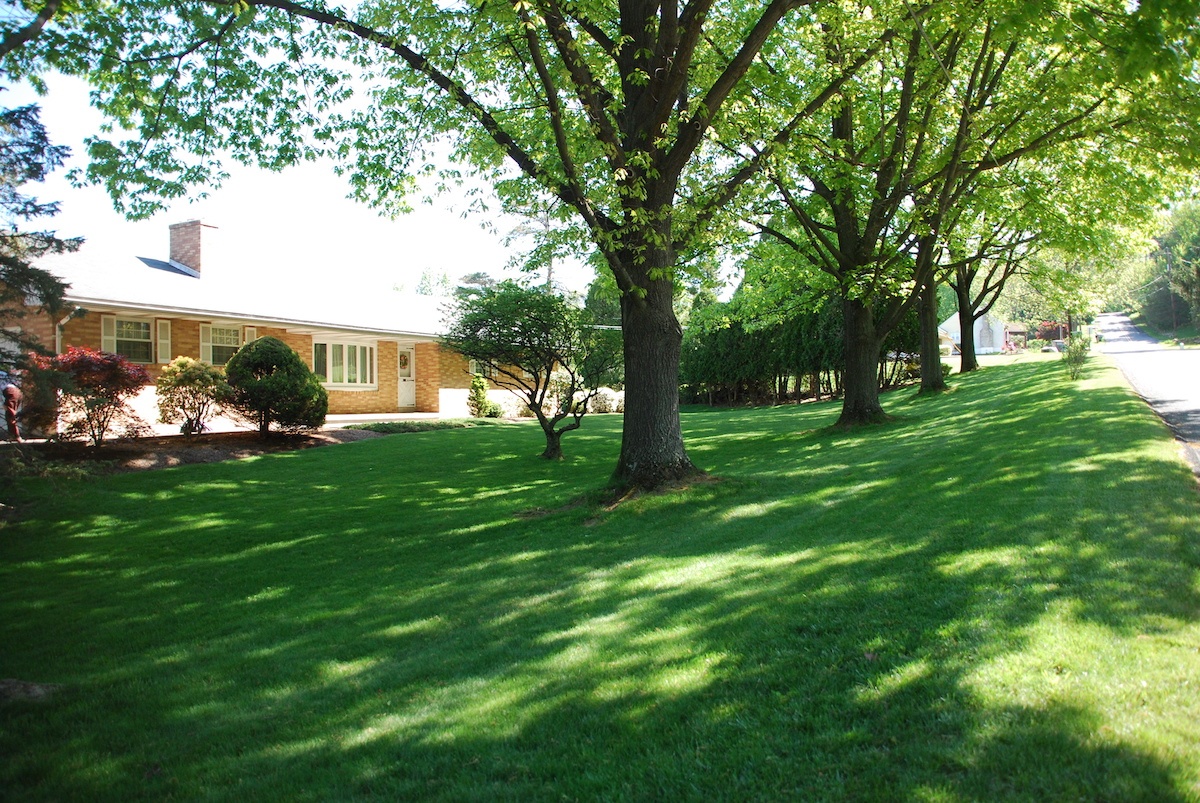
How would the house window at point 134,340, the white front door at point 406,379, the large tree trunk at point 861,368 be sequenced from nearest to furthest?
the large tree trunk at point 861,368 → the house window at point 134,340 → the white front door at point 406,379

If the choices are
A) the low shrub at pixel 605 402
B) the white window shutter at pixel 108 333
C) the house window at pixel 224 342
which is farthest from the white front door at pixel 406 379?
the white window shutter at pixel 108 333

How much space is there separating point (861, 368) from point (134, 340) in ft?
59.9

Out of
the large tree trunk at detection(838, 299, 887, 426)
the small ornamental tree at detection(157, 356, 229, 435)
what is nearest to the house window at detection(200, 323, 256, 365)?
the small ornamental tree at detection(157, 356, 229, 435)

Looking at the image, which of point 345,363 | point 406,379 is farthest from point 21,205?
point 406,379

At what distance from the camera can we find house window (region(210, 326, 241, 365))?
21.2m

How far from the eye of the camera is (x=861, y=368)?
1638 centimetres

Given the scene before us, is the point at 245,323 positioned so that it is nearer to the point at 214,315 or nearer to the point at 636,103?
the point at 214,315

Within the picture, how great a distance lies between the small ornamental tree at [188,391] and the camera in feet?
51.5

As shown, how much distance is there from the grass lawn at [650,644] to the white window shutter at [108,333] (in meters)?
10.3

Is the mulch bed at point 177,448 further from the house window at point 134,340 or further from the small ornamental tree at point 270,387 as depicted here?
the house window at point 134,340

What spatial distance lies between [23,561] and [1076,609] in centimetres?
982

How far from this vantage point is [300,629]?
18.8ft

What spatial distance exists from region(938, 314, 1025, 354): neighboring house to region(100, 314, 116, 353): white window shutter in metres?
71.0

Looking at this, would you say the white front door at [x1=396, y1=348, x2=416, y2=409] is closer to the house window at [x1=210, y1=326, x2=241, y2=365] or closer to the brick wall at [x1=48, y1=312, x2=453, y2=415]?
the brick wall at [x1=48, y1=312, x2=453, y2=415]
